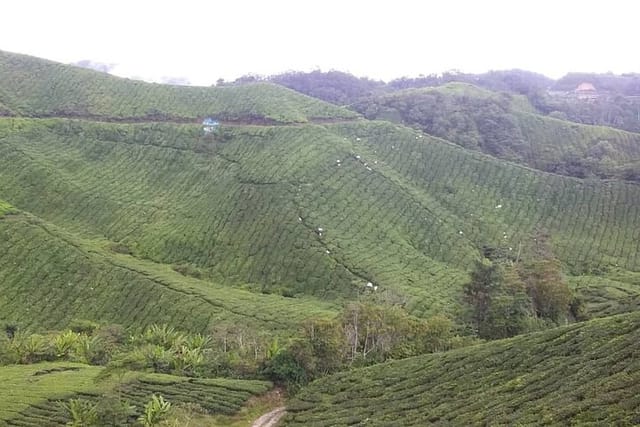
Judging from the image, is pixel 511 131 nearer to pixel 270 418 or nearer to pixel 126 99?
pixel 126 99

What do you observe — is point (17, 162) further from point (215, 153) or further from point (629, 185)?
point (629, 185)

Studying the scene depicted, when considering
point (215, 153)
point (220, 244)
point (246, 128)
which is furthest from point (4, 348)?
point (246, 128)

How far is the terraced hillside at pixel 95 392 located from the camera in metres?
32.2

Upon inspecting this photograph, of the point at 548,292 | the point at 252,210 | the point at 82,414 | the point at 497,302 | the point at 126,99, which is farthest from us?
the point at 126,99

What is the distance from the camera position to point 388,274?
63656 millimetres

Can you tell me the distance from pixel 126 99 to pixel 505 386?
98.6m

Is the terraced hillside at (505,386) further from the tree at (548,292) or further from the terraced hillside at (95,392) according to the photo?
the tree at (548,292)

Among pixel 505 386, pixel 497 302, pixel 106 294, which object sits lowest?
pixel 106 294

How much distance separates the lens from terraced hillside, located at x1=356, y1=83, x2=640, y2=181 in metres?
104

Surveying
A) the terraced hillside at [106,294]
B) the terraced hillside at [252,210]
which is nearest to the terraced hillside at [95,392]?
the terraced hillside at [106,294]

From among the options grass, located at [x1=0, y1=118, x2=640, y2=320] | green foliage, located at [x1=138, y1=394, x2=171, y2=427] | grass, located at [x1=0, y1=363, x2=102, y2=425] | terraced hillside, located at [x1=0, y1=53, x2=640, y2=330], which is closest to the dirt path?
green foliage, located at [x1=138, y1=394, x2=171, y2=427]

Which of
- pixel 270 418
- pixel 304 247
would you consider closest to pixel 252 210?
pixel 304 247

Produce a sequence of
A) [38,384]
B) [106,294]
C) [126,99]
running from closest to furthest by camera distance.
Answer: [38,384] < [106,294] < [126,99]

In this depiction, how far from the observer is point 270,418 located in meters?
33.7
